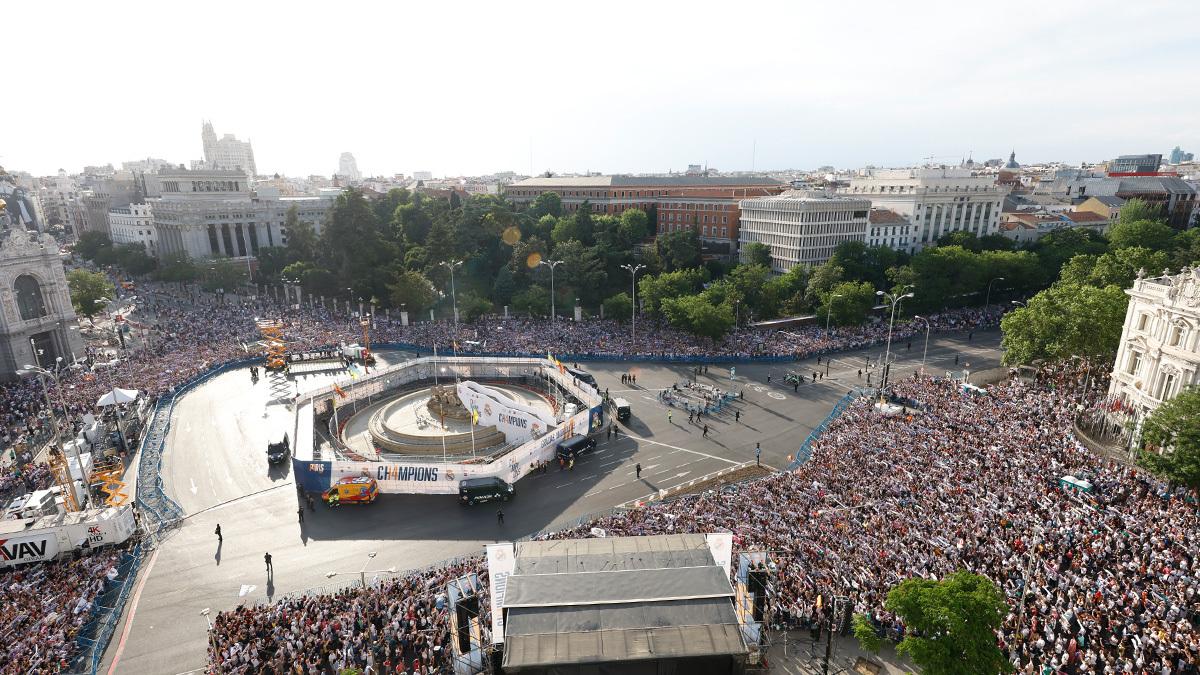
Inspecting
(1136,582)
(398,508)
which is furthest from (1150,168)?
(398,508)

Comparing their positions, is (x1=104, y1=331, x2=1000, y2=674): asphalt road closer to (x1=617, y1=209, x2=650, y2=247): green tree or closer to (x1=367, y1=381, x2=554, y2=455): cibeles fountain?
(x1=367, y1=381, x2=554, y2=455): cibeles fountain

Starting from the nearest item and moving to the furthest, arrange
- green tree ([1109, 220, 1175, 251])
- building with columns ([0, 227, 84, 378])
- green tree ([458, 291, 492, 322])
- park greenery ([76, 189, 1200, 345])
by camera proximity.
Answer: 1. building with columns ([0, 227, 84, 378])
2. park greenery ([76, 189, 1200, 345])
3. green tree ([458, 291, 492, 322])
4. green tree ([1109, 220, 1175, 251])

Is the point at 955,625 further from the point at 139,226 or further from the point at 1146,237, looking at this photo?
the point at 139,226

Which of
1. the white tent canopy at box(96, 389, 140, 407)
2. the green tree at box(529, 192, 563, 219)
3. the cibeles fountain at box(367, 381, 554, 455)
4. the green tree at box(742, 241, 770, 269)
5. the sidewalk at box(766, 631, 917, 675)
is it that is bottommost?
the sidewalk at box(766, 631, 917, 675)

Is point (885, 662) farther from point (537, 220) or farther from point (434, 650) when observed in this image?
point (537, 220)

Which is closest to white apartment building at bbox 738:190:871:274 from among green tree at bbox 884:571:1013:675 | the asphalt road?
the asphalt road

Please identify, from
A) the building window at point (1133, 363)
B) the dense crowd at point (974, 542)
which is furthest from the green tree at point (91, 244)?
the building window at point (1133, 363)

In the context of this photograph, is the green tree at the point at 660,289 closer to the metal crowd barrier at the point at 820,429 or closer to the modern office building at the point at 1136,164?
the metal crowd barrier at the point at 820,429
